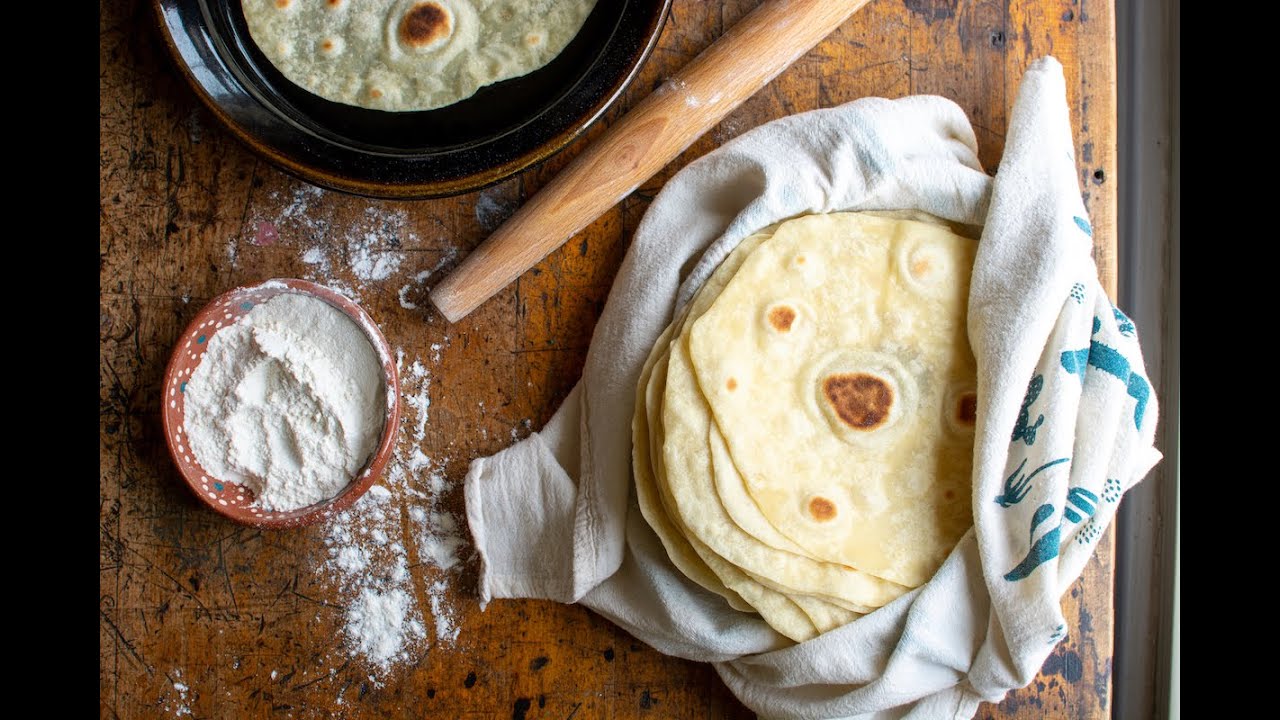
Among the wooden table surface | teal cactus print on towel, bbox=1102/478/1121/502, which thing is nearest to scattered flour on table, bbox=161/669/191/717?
the wooden table surface

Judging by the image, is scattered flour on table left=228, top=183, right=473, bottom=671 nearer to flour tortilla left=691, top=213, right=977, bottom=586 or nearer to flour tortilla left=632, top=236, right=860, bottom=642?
flour tortilla left=632, top=236, right=860, bottom=642

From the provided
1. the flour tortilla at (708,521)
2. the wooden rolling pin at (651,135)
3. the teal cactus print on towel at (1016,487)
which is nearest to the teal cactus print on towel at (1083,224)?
the teal cactus print on towel at (1016,487)

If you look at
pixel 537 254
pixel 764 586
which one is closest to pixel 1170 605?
pixel 764 586

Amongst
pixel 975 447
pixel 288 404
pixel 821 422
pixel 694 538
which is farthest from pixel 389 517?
pixel 975 447

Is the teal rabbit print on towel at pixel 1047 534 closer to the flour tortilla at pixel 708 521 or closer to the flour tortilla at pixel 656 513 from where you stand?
the flour tortilla at pixel 708 521

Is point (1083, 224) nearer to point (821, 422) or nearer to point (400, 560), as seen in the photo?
point (821, 422)
